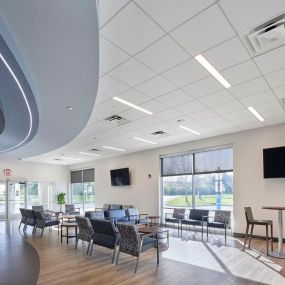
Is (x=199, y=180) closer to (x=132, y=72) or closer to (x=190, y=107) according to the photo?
(x=190, y=107)

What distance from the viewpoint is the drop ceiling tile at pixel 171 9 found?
254 cm

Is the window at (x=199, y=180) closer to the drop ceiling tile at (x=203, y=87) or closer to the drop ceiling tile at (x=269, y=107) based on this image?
the drop ceiling tile at (x=269, y=107)

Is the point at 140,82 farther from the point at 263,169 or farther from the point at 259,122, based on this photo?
the point at 263,169

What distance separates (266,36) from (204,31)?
0.79 m

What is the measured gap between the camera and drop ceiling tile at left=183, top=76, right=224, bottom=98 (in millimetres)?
4328

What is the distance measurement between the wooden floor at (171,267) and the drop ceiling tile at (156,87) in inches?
128

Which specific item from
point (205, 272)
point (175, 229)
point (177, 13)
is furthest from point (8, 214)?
point (177, 13)

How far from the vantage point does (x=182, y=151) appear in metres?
9.59

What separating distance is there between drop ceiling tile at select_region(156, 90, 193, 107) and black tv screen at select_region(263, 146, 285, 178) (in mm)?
3503

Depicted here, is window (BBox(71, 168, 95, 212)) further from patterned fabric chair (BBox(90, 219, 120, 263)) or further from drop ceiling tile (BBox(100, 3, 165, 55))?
drop ceiling tile (BBox(100, 3, 165, 55))

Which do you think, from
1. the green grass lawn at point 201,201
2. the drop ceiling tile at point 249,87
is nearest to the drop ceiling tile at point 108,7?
the drop ceiling tile at point 249,87

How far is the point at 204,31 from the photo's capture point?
118 inches

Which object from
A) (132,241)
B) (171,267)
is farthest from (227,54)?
(171,267)

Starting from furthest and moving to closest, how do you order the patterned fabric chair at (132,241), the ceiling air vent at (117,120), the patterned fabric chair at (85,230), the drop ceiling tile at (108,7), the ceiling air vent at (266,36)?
the ceiling air vent at (117,120), the patterned fabric chair at (85,230), the patterned fabric chair at (132,241), the ceiling air vent at (266,36), the drop ceiling tile at (108,7)
